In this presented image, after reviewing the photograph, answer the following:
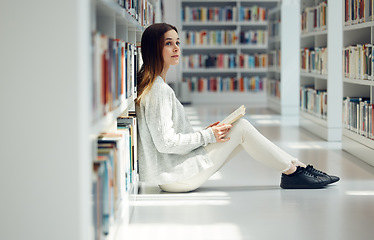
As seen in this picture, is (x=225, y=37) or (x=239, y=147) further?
(x=225, y=37)

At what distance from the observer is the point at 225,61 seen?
12102mm

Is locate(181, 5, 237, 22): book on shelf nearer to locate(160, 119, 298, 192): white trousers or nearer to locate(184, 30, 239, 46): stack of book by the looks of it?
locate(184, 30, 239, 46): stack of book

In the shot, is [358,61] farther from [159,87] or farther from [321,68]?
[159,87]

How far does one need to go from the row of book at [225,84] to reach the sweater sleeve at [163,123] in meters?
8.60

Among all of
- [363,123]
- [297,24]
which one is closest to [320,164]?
[363,123]

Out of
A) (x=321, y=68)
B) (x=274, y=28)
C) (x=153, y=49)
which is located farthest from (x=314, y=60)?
(x=153, y=49)

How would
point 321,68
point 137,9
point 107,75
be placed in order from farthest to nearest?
point 321,68
point 137,9
point 107,75

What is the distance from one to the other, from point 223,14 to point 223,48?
66 cm

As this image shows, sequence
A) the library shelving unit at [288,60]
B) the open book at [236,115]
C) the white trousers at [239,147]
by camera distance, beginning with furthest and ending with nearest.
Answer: the library shelving unit at [288,60] < the white trousers at [239,147] < the open book at [236,115]

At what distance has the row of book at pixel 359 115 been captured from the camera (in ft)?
15.9

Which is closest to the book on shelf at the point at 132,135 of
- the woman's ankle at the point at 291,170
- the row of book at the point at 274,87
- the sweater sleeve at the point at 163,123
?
the sweater sleeve at the point at 163,123

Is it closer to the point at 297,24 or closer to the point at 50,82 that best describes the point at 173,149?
the point at 50,82

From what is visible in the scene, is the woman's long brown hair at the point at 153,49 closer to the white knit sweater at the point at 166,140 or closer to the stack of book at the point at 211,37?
the white knit sweater at the point at 166,140

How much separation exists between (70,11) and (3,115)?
0.37 meters
